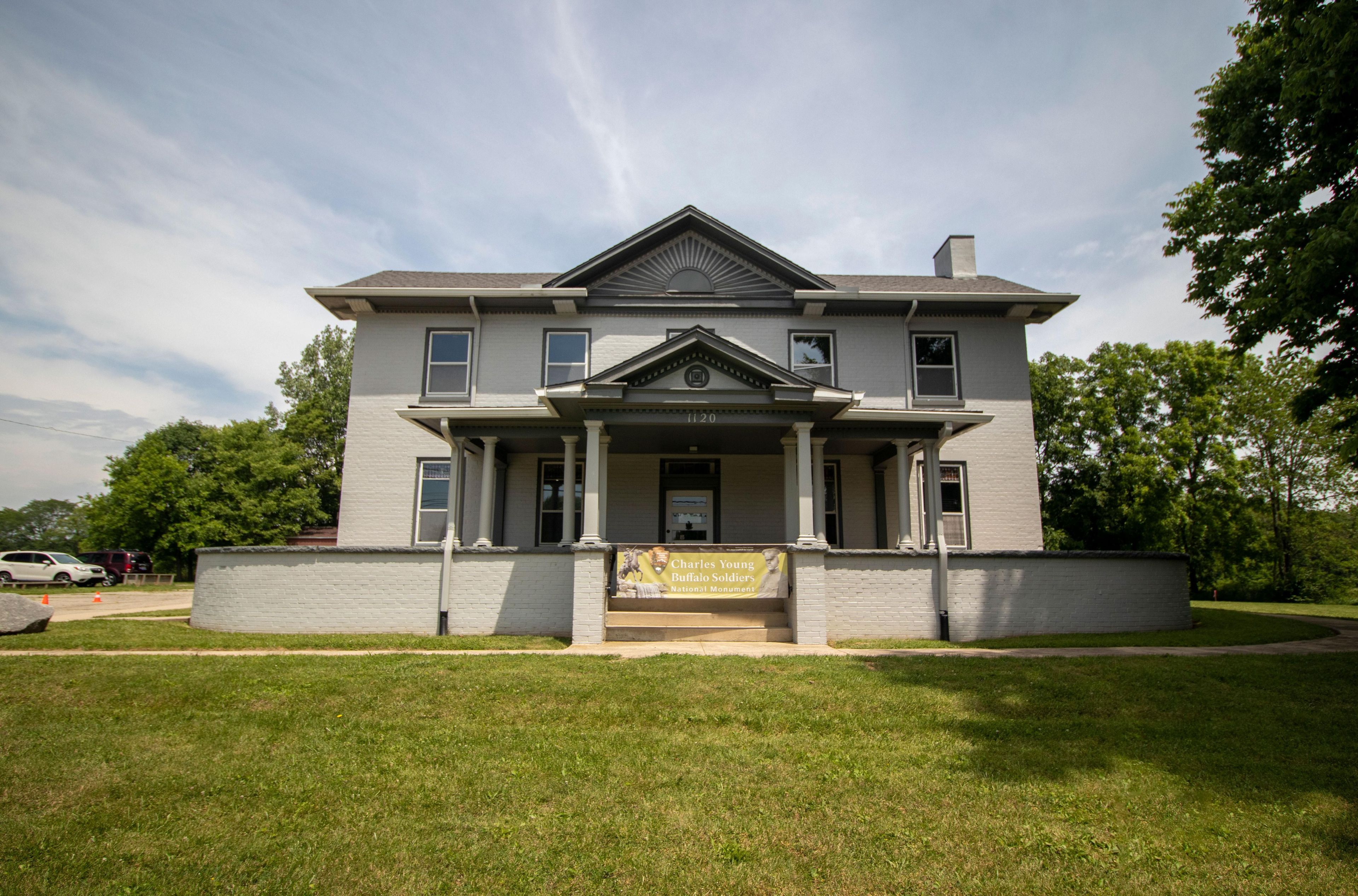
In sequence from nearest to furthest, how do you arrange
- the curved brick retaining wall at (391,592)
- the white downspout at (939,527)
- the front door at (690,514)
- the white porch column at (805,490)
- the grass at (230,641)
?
the grass at (230,641), the white porch column at (805,490), the white downspout at (939,527), the curved brick retaining wall at (391,592), the front door at (690,514)

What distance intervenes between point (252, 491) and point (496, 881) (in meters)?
40.3

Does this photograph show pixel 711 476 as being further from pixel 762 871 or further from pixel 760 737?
pixel 762 871

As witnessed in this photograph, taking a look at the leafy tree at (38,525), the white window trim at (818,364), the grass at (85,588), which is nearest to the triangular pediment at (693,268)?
the white window trim at (818,364)

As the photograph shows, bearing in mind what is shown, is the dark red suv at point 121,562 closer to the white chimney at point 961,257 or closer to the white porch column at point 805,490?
the white porch column at point 805,490

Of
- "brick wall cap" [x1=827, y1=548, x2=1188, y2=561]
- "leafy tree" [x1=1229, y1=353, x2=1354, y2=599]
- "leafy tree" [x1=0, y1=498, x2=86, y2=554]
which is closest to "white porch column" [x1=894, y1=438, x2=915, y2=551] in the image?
"brick wall cap" [x1=827, y1=548, x2=1188, y2=561]

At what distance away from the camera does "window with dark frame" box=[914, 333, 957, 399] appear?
1681 centimetres

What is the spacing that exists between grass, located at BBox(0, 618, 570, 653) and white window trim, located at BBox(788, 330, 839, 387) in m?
8.29

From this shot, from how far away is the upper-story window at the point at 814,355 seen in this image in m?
16.7

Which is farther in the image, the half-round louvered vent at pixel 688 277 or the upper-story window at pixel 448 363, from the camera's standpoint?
the half-round louvered vent at pixel 688 277

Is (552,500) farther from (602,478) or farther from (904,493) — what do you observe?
(904,493)

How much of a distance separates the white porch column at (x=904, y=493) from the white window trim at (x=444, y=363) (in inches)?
375

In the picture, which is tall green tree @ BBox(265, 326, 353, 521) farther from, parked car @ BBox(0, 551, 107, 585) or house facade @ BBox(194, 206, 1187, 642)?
house facade @ BBox(194, 206, 1187, 642)

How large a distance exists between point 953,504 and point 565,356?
962 cm

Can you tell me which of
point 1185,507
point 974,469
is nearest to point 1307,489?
point 1185,507
